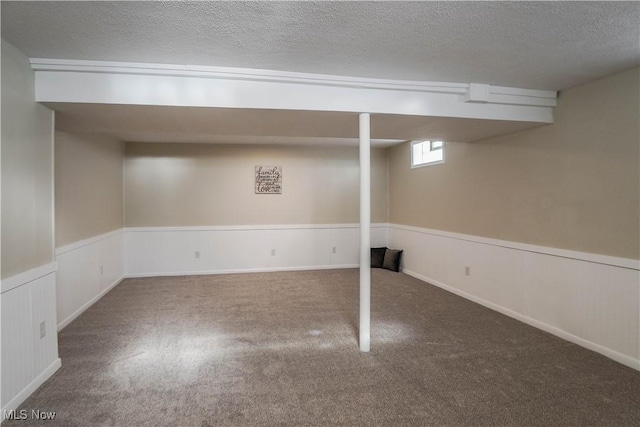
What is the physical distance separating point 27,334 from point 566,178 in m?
4.38

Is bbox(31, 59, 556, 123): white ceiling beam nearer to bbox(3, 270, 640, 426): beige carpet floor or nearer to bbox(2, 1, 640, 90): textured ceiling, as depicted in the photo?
bbox(2, 1, 640, 90): textured ceiling

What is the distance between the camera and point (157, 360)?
252cm

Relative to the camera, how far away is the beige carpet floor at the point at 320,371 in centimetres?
190

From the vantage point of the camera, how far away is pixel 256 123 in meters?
2.89

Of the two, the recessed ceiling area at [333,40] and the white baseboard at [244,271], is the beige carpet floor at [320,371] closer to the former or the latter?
the white baseboard at [244,271]

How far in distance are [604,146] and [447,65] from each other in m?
1.52

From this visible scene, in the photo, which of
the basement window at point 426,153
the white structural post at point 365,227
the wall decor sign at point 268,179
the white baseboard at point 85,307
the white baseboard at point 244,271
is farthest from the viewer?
the wall decor sign at point 268,179

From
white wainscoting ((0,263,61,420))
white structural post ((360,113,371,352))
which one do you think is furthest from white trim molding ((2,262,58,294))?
white structural post ((360,113,371,352))

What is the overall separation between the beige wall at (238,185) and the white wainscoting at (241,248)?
163mm

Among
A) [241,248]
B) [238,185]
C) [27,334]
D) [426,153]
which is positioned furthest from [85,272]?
[426,153]

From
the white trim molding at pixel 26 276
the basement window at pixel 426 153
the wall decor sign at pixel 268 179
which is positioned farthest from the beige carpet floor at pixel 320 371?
the wall decor sign at pixel 268 179

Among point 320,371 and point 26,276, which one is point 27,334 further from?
point 320,371

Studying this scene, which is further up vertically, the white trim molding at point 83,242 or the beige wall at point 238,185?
the beige wall at point 238,185

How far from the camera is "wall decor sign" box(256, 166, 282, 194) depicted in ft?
18.7
